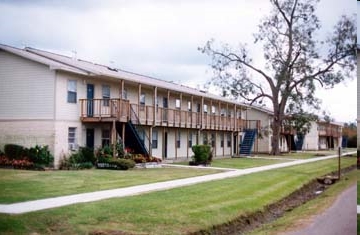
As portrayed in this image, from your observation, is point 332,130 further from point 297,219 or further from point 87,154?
point 87,154

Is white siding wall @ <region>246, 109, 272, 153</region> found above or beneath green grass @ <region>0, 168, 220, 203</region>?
above

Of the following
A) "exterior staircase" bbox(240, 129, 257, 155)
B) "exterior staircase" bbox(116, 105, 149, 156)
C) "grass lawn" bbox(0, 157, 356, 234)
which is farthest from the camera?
"exterior staircase" bbox(240, 129, 257, 155)

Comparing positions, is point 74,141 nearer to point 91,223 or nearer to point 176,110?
point 176,110

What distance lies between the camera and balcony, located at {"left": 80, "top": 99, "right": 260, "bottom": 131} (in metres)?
19.3

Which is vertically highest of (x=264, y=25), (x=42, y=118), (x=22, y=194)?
(x=264, y=25)

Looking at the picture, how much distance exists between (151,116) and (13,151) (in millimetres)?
14944

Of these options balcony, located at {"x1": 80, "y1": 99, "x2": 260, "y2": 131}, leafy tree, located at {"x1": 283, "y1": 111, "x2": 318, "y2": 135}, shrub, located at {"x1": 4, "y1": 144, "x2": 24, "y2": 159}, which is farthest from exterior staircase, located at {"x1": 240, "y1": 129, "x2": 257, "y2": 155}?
shrub, located at {"x1": 4, "y1": 144, "x2": 24, "y2": 159}

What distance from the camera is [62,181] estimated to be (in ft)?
34.7

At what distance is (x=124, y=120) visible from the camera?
67.6ft

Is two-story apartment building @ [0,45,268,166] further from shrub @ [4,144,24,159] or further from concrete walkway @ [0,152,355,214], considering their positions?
shrub @ [4,144,24,159]

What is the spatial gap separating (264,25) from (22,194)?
4.95m

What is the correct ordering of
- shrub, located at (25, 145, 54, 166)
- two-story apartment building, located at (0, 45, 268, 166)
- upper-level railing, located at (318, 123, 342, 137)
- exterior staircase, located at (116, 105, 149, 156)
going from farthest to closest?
exterior staircase, located at (116, 105, 149, 156) → two-story apartment building, located at (0, 45, 268, 166) → shrub, located at (25, 145, 54, 166) → upper-level railing, located at (318, 123, 342, 137)

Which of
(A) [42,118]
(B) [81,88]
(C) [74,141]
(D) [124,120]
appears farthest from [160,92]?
(A) [42,118]

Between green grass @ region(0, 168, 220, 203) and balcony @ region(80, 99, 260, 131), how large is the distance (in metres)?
1.85
